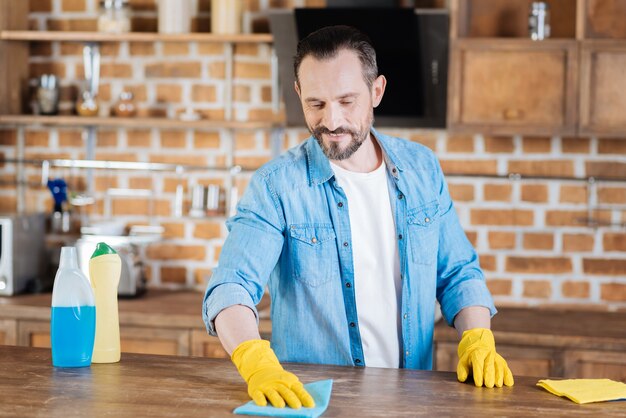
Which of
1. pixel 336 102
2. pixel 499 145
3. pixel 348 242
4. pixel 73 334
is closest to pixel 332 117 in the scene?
pixel 336 102

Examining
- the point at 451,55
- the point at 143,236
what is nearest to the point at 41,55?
the point at 143,236

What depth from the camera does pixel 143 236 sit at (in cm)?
389

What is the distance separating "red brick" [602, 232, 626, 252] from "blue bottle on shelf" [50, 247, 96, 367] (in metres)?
2.30

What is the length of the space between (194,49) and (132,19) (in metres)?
0.30

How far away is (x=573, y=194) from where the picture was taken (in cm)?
370

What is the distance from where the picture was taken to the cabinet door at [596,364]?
3.14 metres

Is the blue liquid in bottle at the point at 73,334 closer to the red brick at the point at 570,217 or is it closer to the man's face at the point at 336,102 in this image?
the man's face at the point at 336,102

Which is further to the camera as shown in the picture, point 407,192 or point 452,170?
point 452,170

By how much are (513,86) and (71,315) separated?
1.97m

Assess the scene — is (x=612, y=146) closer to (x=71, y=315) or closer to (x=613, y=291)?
(x=613, y=291)

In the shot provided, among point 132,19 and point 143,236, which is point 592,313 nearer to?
point 143,236

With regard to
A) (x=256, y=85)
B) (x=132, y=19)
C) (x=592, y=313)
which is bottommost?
(x=592, y=313)

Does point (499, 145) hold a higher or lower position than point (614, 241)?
higher

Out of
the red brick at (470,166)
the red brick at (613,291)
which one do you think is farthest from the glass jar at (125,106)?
the red brick at (613,291)
